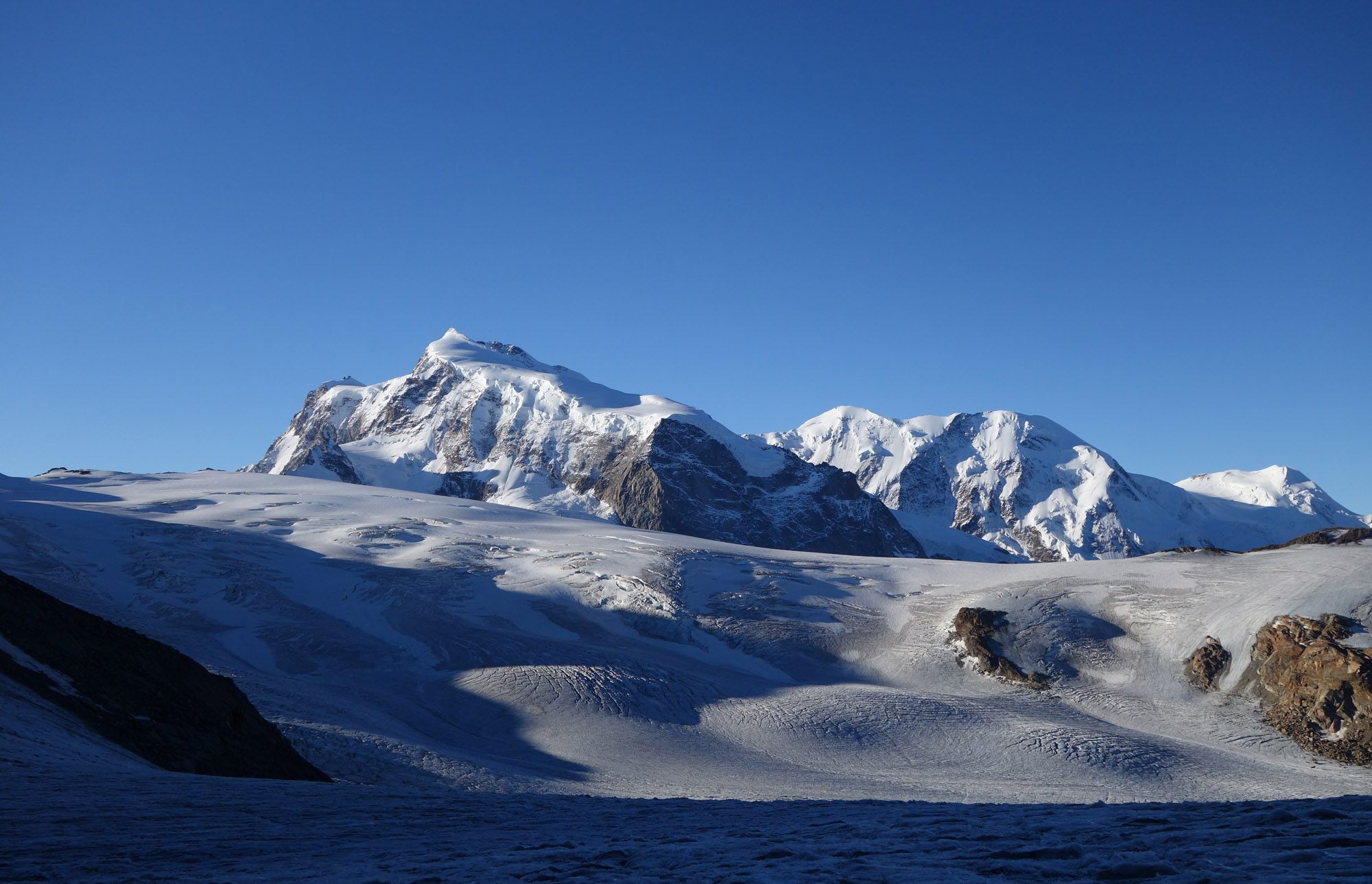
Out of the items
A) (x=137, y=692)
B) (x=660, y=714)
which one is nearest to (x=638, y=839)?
(x=137, y=692)

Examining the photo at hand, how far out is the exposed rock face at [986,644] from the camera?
45.8 meters

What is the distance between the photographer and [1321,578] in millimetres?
44938

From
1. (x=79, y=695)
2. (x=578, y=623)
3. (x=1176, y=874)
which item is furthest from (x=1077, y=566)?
(x=1176, y=874)

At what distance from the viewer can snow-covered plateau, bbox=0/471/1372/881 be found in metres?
8.13

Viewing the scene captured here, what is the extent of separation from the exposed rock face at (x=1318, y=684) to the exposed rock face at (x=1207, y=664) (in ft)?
4.35

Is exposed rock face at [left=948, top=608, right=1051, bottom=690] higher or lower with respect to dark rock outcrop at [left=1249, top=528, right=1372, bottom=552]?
lower

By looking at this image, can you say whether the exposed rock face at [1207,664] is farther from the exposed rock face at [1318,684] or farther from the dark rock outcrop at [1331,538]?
the dark rock outcrop at [1331,538]

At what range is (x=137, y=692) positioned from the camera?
69.6ft

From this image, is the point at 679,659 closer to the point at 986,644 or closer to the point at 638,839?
the point at 986,644

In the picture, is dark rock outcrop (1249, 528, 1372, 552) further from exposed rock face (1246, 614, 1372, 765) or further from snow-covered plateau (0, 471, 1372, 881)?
exposed rock face (1246, 614, 1372, 765)

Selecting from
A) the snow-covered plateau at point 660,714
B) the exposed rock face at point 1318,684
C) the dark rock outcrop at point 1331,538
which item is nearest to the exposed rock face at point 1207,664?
the snow-covered plateau at point 660,714

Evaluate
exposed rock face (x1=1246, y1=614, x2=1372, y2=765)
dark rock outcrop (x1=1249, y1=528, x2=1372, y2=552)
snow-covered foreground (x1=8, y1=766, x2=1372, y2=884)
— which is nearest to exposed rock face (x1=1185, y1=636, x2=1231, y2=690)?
exposed rock face (x1=1246, y1=614, x2=1372, y2=765)

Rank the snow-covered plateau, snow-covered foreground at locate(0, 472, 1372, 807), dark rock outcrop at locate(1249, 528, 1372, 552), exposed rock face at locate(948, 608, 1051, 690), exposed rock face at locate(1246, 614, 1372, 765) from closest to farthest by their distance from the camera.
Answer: the snow-covered plateau < snow-covered foreground at locate(0, 472, 1372, 807) < exposed rock face at locate(1246, 614, 1372, 765) < exposed rock face at locate(948, 608, 1051, 690) < dark rock outcrop at locate(1249, 528, 1372, 552)

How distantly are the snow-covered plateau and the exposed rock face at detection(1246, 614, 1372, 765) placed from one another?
3.43ft
